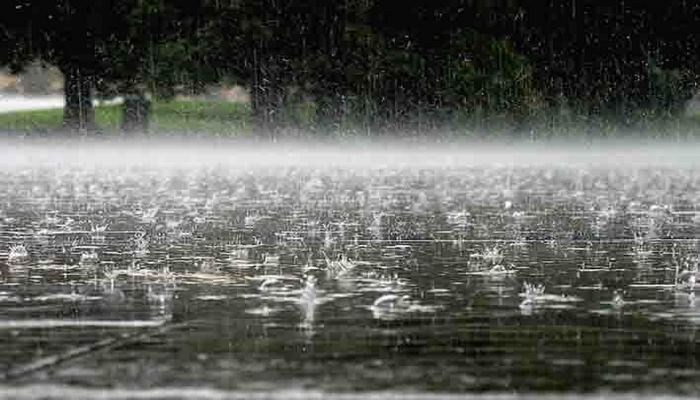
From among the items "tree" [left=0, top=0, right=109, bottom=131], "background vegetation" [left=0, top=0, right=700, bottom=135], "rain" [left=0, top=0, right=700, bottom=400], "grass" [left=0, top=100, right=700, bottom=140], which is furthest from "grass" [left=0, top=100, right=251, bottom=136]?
"rain" [left=0, top=0, right=700, bottom=400]

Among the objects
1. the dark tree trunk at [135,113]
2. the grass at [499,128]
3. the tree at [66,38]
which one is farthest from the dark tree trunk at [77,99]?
the dark tree trunk at [135,113]

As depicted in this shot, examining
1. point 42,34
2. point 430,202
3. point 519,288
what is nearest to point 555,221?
point 430,202

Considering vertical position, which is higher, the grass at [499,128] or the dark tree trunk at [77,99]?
the dark tree trunk at [77,99]

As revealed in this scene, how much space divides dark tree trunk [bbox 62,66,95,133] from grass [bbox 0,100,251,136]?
698 mm

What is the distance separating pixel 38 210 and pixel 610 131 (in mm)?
41174

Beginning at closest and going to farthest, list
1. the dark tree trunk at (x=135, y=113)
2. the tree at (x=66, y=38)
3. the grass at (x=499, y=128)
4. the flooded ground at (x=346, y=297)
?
the flooded ground at (x=346, y=297) → the grass at (x=499, y=128) → the dark tree trunk at (x=135, y=113) → the tree at (x=66, y=38)

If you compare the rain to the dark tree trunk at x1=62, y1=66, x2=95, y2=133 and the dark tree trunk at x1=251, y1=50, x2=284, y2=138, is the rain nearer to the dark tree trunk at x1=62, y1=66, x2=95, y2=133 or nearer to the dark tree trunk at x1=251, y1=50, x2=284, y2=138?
the dark tree trunk at x1=251, y1=50, x2=284, y2=138

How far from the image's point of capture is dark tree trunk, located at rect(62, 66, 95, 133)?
184 feet

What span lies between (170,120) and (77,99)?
1016 centimetres

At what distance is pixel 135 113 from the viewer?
186 feet

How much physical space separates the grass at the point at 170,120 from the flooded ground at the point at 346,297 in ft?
137

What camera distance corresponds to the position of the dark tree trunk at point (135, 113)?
56.2 m

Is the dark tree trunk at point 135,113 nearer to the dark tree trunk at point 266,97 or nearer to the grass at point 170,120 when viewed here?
the grass at point 170,120

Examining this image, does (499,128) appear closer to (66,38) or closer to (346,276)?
(66,38)
